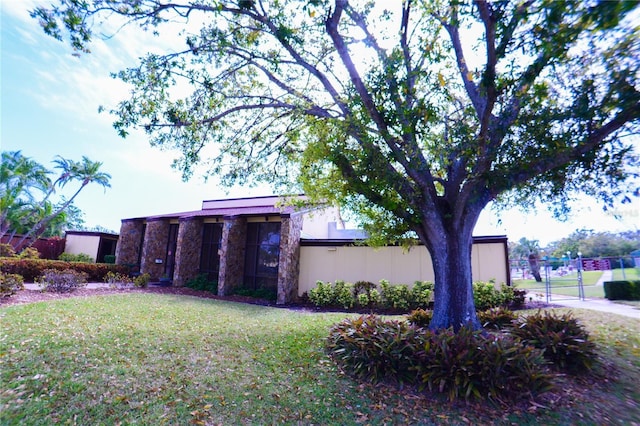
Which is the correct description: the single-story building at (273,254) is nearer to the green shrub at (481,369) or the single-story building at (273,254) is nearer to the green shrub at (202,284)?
the green shrub at (202,284)

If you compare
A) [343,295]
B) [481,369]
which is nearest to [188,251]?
[343,295]

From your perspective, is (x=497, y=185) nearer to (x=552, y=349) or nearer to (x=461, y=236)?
(x=461, y=236)

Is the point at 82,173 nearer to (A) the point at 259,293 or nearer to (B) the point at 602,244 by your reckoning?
(A) the point at 259,293

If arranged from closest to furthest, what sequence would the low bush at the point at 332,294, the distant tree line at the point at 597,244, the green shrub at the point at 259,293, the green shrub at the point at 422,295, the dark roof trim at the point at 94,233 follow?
1. the green shrub at the point at 422,295
2. the low bush at the point at 332,294
3. the green shrub at the point at 259,293
4. the dark roof trim at the point at 94,233
5. the distant tree line at the point at 597,244

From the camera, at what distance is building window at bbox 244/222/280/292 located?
49.3ft

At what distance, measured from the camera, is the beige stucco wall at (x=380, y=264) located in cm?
1221

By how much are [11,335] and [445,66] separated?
10814 mm

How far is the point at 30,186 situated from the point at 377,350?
30846 mm

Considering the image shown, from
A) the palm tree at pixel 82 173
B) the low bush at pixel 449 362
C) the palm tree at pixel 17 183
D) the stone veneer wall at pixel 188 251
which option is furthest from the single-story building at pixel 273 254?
the palm tree at pixel 82 173

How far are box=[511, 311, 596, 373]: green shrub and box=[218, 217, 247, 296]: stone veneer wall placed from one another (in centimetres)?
1127

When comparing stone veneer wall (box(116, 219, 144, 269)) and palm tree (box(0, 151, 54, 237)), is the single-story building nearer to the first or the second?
stone veneer wall (box(116, 219, 144, 269))

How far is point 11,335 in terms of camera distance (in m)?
6.23

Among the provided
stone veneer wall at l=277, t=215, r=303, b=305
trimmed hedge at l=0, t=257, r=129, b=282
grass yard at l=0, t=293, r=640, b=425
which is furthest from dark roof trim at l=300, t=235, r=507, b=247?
trimmed hedge at l=0, t=257, r=129, b=282

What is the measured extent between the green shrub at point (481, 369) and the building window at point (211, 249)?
44.0ft
